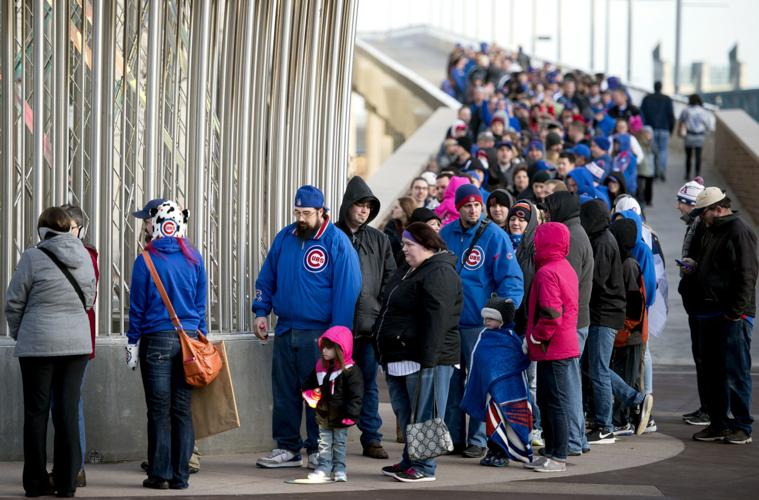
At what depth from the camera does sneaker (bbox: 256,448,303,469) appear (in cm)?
949

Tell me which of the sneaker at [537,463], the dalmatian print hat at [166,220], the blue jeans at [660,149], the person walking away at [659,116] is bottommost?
the sneaker at [537,463]

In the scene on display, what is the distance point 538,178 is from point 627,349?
2645 millimetres

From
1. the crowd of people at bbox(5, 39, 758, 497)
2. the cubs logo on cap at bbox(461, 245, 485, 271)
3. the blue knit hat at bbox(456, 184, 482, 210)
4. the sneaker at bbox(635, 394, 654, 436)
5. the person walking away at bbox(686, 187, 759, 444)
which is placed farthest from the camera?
the sneaker at bbox(635, 394, 654, 436)

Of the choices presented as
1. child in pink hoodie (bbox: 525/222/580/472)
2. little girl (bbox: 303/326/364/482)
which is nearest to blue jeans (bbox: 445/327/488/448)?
child in pink hoodie (bbox: 525/222/580/472)

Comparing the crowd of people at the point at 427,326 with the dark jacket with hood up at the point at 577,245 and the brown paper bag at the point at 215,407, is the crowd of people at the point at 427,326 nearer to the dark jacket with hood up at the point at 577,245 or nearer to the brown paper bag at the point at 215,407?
the dark jacket with hood up at the point at 577,245

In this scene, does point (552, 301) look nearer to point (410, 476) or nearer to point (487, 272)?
point (487, 272)

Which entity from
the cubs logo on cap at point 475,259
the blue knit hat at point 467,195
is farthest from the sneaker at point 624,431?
the blue knit hat at point 467,195

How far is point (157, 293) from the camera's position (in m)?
8.64

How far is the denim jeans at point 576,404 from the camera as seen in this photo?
377 inches

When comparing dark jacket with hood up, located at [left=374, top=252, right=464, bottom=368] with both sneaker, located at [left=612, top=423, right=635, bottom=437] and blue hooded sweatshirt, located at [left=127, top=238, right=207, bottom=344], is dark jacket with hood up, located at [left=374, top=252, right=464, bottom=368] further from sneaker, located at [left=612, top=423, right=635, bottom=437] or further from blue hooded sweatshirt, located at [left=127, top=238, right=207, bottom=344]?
sneaker, located at [left=612, top=423, right=635, bottom=437]

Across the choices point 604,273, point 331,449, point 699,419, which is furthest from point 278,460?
point 699,419

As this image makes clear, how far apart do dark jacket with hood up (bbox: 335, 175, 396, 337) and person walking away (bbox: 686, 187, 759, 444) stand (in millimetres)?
2414

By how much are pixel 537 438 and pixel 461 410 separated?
2.25 feet

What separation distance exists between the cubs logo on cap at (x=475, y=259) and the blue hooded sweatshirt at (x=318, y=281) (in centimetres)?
101
